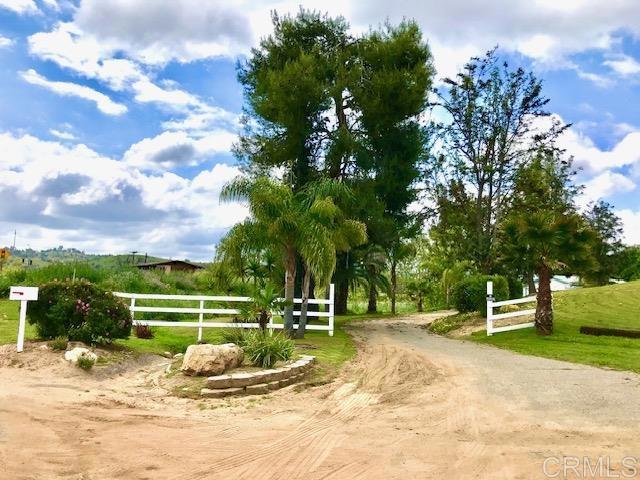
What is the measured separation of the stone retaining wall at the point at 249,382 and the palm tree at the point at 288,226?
6.28 metres

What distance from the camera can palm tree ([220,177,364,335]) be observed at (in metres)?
16.5

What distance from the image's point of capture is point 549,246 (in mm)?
17688

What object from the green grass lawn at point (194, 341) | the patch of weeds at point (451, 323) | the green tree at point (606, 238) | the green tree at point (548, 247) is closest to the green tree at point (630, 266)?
the green tree at point (606, 238)

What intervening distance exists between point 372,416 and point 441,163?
2404cm

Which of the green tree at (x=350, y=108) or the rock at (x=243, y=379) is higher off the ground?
the green tree at (x=350, y=108)

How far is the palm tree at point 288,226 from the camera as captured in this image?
16.5 m

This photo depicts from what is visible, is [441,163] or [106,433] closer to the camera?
[106,433]

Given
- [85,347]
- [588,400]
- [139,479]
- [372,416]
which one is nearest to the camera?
[139,479]

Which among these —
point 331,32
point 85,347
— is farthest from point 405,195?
point 85,347

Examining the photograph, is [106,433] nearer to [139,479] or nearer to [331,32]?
[139,479]

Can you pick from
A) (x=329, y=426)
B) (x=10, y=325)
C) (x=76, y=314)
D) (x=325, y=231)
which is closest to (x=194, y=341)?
(x=76, y=314)

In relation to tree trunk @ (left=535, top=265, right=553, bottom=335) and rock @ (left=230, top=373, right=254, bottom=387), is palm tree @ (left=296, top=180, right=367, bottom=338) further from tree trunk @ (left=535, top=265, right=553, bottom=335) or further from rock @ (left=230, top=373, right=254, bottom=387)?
rock @ (left=230, top=373, right=254, bottom=387)

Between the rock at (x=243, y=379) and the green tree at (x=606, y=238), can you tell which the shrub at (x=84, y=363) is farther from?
the green tree at (x=606, y=238)

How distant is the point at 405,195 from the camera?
25250 mm
